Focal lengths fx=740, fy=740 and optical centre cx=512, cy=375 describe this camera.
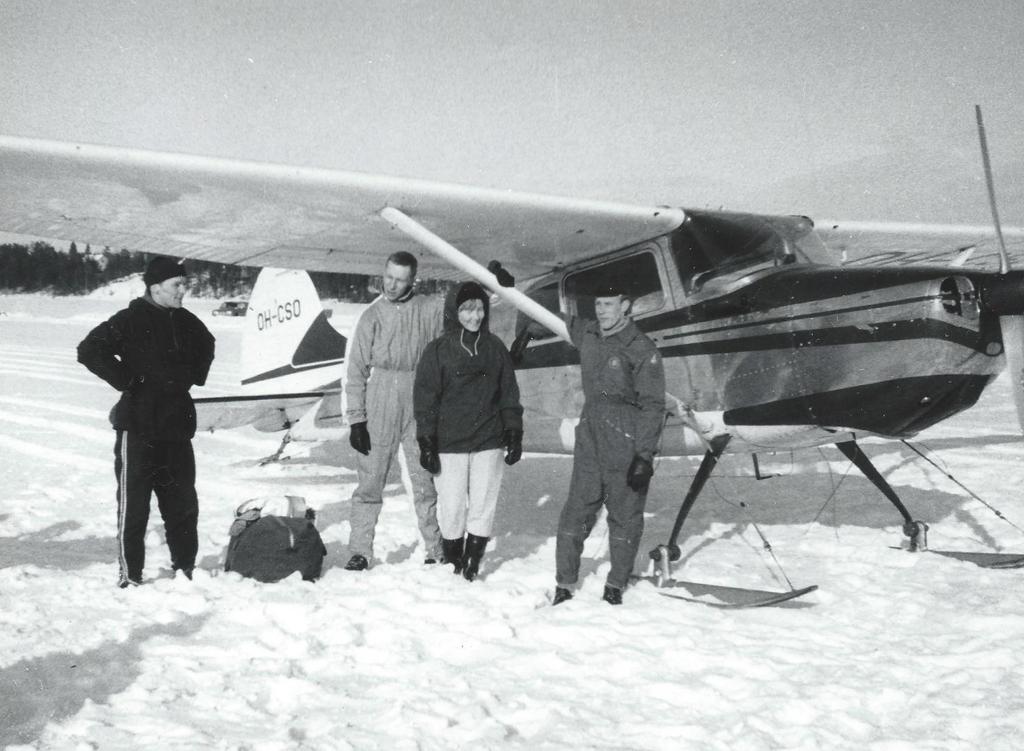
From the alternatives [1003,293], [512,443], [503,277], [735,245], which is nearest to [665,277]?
[735,245]

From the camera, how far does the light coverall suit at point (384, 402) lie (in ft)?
14.0

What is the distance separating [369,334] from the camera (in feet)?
14.2

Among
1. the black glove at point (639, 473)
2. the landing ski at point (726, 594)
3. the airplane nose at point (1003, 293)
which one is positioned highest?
the airplane nose at point (1003, 293)

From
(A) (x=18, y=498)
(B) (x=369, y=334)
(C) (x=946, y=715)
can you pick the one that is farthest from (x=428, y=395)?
(A) (x=18, y=498)

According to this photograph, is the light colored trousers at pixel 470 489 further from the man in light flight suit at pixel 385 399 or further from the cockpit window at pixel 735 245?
the cockpit window at pixel 735 245

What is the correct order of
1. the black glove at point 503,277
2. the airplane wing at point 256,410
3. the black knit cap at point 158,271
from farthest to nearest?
the airplane wing at point 256,410 < the black glove at point 503,277 < the black knit cap at point 158,271

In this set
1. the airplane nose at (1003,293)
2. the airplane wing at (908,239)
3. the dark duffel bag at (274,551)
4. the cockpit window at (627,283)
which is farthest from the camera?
the airplane wing at (908,239)

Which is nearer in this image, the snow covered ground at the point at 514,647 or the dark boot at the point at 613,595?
the snow covered ground at the point at 514,647

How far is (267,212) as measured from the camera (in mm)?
4965

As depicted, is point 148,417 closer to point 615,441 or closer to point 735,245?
point 615,441

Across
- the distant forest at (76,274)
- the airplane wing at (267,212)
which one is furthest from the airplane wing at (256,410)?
the distant forest at (76,274)

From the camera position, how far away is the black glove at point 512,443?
13.5ft

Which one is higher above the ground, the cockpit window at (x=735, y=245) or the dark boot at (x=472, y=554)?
the cockpit window at (x=735, y=245)

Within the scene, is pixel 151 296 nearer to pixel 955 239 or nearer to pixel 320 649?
pixel 320 649
